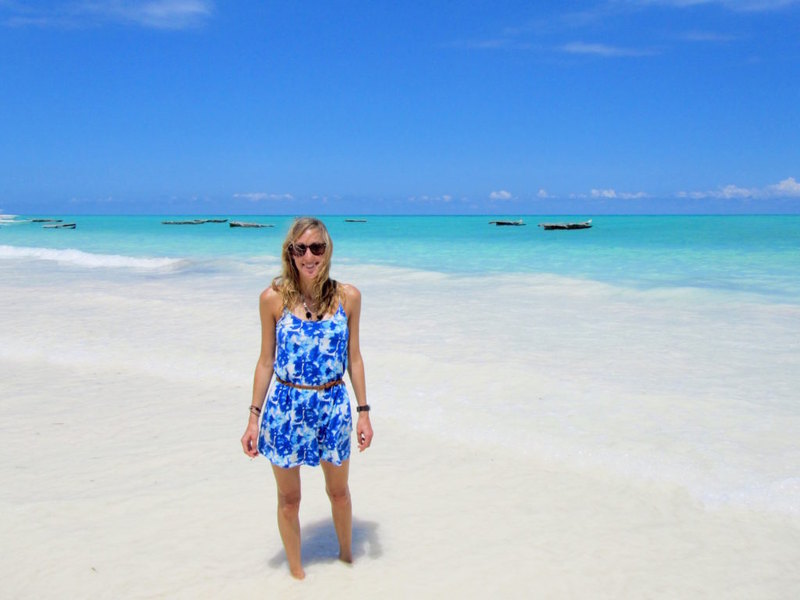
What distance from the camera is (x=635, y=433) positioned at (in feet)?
17.4

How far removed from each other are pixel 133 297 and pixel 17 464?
30.0 feet

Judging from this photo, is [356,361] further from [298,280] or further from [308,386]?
[298,280]

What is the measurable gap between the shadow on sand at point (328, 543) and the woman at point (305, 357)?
2.26 ft

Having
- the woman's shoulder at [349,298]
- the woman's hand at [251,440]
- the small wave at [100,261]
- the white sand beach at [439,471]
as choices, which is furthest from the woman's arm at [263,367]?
the small wave at [100,261]

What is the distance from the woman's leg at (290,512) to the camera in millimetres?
3057

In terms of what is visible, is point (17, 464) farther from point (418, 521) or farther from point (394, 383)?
point (394, 383)

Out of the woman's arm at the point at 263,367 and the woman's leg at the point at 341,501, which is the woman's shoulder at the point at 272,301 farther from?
the woman's leg at the point at 341,501

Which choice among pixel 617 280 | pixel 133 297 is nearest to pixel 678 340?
pixel 617 280

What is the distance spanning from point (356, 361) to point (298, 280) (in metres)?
0.48

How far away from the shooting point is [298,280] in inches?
117

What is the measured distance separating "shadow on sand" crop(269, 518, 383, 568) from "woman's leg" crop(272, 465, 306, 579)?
18 cm

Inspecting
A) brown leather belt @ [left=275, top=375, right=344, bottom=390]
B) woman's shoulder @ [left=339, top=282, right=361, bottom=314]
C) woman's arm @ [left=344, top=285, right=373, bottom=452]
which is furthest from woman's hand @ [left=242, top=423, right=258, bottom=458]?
woman's shoulder @ [left=339, top=282, right=361, bottom=314]

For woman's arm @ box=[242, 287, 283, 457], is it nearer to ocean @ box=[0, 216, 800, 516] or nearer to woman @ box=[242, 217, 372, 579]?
woman @ box=[242, 217, 372, 579]

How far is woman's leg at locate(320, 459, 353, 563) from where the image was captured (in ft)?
10.3
